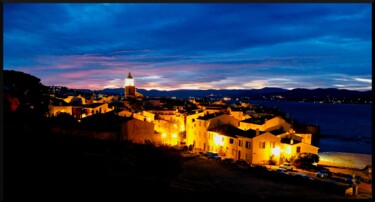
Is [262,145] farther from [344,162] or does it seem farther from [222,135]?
[344,162]

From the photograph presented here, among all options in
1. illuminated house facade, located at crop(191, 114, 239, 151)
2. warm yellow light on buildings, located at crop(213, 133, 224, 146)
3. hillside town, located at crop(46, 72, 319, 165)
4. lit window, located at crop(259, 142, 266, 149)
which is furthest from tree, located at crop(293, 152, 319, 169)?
illuminated house facade, located at crop(191, 114, 239, 151)

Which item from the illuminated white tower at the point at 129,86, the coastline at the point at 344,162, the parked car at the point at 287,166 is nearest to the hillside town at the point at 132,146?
the parked car at the point at 287,166

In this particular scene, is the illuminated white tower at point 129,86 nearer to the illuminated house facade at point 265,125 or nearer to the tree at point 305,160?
the illuminated house facade at point 265,125

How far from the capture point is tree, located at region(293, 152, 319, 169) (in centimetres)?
1495

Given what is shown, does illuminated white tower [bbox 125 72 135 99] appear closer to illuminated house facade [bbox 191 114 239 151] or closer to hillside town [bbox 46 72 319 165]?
hillside town [bbox 46 72 319 165]

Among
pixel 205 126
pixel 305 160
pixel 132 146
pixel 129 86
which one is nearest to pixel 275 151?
pixel 305 160

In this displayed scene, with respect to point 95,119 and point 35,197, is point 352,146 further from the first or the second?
point 35,197

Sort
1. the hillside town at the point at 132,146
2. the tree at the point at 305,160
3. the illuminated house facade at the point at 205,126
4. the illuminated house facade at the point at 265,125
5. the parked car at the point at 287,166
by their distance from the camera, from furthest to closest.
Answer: the illuminated house facade at the point at 265,125
the illuminated house facade at the point at 205,126
the tree at the point at 305,160
the parked car at the point at 287,166
the hillside town at the point at 132,146

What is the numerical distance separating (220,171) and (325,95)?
86.8m

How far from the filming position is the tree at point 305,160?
15.0 metres

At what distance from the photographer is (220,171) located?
1090 cm

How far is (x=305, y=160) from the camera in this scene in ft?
49.8

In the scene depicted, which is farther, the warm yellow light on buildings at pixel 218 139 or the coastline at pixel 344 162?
the warm yellow light on buildings at pixel 218 139

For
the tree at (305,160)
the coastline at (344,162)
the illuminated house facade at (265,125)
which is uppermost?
the illuminated house facade at (265,125)
